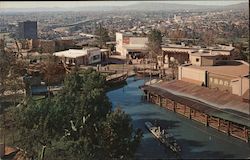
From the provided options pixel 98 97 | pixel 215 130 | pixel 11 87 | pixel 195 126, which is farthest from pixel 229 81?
pixel 11 87

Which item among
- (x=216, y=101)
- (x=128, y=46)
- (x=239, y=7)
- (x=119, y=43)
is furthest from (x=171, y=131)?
(x=119, y=43)

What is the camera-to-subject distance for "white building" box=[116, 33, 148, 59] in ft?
17.9

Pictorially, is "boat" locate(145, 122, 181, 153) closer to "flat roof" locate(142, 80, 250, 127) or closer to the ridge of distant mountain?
"flat roof" locate(142, 80, 250, 127)

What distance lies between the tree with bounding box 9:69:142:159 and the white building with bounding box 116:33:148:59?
115 inches

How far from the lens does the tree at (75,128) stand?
6.32 ft

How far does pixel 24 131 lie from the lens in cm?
232

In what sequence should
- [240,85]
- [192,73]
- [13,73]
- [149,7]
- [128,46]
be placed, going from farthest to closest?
[128,46], [13,73], [192,73], [149,7], [240,85]

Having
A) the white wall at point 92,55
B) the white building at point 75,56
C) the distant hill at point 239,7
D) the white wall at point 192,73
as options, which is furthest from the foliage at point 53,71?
the distant hill at point 239,7

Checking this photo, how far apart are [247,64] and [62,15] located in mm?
967

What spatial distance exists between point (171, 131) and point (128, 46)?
7.65 feet

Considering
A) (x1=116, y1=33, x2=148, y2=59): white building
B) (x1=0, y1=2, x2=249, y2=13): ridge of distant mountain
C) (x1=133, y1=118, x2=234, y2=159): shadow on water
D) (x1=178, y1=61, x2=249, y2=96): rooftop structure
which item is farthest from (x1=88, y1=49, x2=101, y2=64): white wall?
(x1=116, y1=33, x2=148, y2=59): white building

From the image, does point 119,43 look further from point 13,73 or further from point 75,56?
point 75,56

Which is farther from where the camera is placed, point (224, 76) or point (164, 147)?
point (164, 147)

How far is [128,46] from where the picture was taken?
5.68 metres
